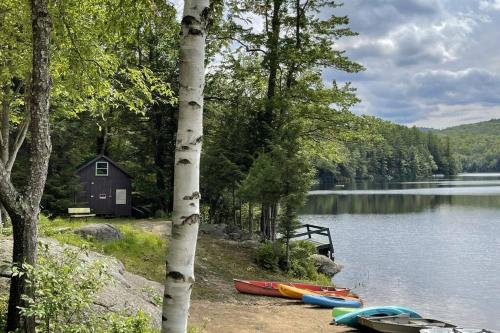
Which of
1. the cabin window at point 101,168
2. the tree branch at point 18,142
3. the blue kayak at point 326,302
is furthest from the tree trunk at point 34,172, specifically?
the cabin window at point 101,168

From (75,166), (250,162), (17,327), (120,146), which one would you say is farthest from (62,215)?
(17,327)

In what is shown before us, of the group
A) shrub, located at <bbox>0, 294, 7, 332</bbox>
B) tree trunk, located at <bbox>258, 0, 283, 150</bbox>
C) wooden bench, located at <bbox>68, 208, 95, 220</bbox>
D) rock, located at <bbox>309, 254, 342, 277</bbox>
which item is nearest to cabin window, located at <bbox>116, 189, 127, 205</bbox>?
wooden bench, located at <bbox>68, 208, 95, 220</bbox>

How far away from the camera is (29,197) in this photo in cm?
673

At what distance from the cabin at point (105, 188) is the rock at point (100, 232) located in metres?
15.4

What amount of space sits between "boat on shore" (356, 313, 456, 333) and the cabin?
78.9 ft

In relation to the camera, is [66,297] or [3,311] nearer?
[66,297]

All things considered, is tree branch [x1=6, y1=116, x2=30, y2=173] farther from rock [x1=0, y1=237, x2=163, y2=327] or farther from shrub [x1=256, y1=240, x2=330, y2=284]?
shrub [x1=256, y1=240, x2=330, y2=284]

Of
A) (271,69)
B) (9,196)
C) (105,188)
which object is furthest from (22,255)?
(105,188)

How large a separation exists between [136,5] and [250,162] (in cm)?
2349

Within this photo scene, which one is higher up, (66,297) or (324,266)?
(66,297)

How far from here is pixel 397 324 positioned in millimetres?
15492

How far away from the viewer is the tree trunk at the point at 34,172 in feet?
21.9

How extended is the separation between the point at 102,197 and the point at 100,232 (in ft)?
56.2

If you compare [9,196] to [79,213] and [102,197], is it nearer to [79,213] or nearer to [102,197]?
[79,213]
